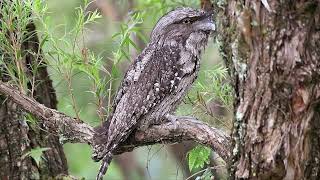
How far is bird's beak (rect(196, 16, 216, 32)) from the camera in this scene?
2.93 meters

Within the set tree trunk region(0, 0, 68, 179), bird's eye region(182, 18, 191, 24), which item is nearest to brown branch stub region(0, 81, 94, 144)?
tree trunk region(0, 0, 68, 179)

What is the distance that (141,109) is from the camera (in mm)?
2969

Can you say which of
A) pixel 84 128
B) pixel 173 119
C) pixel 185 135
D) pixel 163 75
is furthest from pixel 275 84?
pixel 84 128

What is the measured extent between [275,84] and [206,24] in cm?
103

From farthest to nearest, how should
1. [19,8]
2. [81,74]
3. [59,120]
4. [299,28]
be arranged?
[81,74]
[59,120]
[19,8]
[299,28]

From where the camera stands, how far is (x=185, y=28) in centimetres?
306

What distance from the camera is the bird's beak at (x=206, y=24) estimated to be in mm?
2934

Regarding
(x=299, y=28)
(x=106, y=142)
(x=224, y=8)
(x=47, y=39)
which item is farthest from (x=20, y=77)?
(x=299, y=28)

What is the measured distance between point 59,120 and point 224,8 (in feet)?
4.13

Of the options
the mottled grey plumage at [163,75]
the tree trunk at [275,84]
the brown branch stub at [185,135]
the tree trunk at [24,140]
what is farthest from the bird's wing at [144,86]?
the tree trunk at [275,84]

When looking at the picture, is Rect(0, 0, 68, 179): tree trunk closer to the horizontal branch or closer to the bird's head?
the horizontal branch

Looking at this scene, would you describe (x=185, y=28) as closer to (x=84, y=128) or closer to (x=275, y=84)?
(x=84, y=128)

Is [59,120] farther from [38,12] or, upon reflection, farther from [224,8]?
[224,8]

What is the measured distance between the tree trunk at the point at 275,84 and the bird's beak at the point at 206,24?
79 cm
